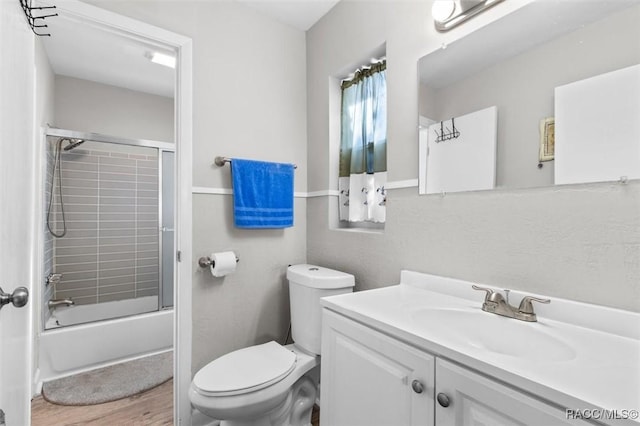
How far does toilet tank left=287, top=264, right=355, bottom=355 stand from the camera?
1.59 metres

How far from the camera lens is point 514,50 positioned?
3.58ft

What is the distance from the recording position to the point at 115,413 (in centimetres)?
174

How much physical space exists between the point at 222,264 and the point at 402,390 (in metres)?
1.12

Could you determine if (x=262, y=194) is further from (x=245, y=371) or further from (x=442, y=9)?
(x=442, y=9)

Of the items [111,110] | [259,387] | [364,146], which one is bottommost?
[259,387]

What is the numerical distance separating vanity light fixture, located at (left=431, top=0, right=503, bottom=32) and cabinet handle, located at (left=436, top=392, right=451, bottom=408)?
52.6 inches

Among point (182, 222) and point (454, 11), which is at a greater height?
point (454, 11)

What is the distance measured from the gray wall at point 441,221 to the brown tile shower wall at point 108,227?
6.19ft

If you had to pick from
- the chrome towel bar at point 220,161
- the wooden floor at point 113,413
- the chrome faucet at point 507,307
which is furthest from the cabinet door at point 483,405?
the wooden floor at point 113,413

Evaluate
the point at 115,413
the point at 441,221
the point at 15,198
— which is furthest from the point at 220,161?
the point at 115,413

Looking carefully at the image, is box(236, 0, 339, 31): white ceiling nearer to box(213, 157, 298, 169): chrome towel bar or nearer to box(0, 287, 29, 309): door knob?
box(213, 157, 298, 169): chrome towel bar

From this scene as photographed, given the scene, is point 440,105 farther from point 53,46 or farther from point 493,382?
point 53,46

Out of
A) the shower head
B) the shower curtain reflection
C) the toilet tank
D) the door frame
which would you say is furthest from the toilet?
the shower head

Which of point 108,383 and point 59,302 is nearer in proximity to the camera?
point 108,383
